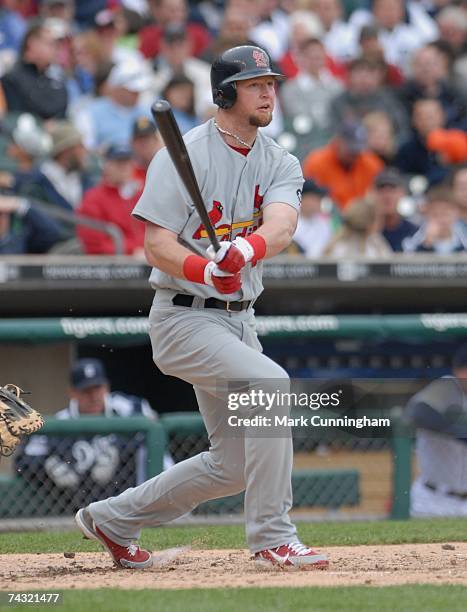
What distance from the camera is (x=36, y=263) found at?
8445mm

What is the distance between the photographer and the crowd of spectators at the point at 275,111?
32.2 feet

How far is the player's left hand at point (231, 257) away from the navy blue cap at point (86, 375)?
3325 millimetres

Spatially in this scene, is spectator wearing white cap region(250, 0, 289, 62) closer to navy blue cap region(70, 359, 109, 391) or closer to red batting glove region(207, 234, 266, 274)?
navy blue cap region(70, 359, 109, 391)

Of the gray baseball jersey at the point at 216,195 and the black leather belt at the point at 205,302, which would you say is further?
the black leather belt at the point at 205,302

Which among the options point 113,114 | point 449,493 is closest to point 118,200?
point 113,114

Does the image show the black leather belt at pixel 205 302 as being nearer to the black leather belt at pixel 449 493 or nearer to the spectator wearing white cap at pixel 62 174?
the black leather belt at pixel 449 493

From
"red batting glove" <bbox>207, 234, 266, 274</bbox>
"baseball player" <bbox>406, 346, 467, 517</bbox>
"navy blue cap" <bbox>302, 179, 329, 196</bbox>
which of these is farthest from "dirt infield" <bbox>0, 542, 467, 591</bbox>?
"navy blue cap" <bbox>302, 179, 329, 196</bbox>

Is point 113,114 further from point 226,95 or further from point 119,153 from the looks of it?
point 226,95

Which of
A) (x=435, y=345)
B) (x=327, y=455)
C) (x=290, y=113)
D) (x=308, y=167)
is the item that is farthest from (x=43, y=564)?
(x=290, y=113)

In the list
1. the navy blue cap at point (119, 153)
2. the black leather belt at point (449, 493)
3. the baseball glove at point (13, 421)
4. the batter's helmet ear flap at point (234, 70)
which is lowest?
the black leather belt at point (449, 493)

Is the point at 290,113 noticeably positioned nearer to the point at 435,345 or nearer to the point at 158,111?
the point at 435,345

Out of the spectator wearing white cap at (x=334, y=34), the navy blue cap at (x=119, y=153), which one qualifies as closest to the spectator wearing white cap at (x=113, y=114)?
the navy blue cap at (x=119, y=153)

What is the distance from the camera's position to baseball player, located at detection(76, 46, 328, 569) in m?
5.00

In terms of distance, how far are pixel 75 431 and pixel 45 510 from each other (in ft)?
1.59
